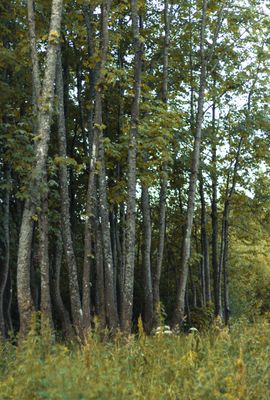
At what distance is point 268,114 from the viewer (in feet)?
80.7

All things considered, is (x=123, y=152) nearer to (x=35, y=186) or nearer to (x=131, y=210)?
(x=131, y=210)

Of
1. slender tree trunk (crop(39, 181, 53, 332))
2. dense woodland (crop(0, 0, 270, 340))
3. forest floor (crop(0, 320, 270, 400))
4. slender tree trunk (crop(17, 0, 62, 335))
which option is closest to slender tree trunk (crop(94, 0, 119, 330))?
dense woodland (crop(0, 0, 270, 340))

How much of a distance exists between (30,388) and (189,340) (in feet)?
9.92

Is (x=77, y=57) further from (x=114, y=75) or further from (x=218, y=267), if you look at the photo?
(x=218, y=267)

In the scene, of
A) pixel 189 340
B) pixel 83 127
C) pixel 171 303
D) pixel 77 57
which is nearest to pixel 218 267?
pixel 171 303

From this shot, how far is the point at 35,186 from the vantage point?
11031mm

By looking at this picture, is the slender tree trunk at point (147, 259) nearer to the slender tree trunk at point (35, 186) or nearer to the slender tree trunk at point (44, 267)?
the slender tree trunk at point (44, 267)

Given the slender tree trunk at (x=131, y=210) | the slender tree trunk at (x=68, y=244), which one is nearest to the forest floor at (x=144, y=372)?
the slender tree trunk at (x=131, y=210)

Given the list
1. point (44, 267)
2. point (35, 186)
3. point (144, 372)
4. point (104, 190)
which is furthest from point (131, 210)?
point (144, 372)

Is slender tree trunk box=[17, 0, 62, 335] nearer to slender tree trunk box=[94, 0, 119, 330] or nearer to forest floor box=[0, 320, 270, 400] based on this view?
slender tree trunk box=[94, 0, 119, 330]

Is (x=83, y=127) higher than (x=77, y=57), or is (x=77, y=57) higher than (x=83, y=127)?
(x=77, y=57)

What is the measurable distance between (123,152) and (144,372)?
26.0ft

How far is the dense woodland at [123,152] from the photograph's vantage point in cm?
1245

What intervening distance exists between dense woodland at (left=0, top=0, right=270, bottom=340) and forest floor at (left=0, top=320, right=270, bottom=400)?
1554mm
